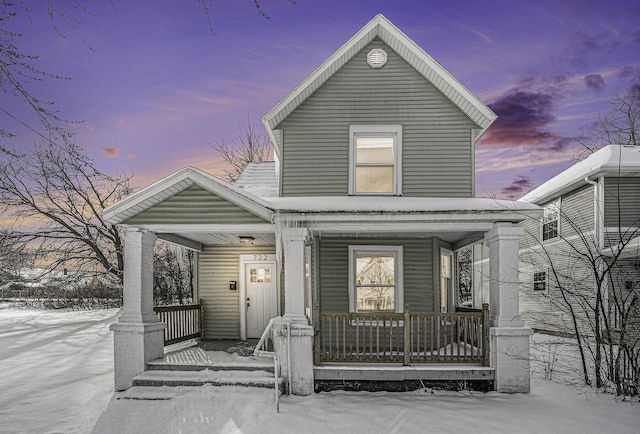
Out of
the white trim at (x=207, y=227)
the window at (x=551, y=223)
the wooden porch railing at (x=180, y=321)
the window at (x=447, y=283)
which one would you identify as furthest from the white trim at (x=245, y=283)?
the window at (x=551, y=223)

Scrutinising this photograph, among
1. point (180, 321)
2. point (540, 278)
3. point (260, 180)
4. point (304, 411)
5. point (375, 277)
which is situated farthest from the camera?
point (540, 278)

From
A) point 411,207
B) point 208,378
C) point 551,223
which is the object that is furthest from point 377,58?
point 551,223

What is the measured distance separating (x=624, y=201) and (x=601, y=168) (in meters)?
1.62

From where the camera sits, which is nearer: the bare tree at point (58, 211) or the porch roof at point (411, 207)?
Result: the porch roof at point (411, 207)

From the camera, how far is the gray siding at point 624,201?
13.1 meters

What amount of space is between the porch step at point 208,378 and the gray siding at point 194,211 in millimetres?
2784

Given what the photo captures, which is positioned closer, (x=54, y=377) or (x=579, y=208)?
(x=54, y=377)

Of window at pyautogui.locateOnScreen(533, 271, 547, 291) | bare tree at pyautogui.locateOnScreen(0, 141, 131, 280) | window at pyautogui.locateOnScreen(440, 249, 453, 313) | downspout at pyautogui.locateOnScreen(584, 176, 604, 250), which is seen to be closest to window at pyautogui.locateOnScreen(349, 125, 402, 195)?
window at pyautogui.locateOnScreen(440, 249, 453, 313)

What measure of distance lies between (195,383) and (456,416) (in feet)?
14.7

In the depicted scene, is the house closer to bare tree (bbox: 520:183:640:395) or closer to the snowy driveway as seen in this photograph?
the snowy driveway

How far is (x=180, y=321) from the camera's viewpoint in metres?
10.2

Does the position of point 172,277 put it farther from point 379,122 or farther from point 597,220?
point 597,220

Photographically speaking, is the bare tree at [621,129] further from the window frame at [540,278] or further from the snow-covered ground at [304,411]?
the snow-covered ground at [304,411]

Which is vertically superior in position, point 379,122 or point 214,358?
point 379,122
